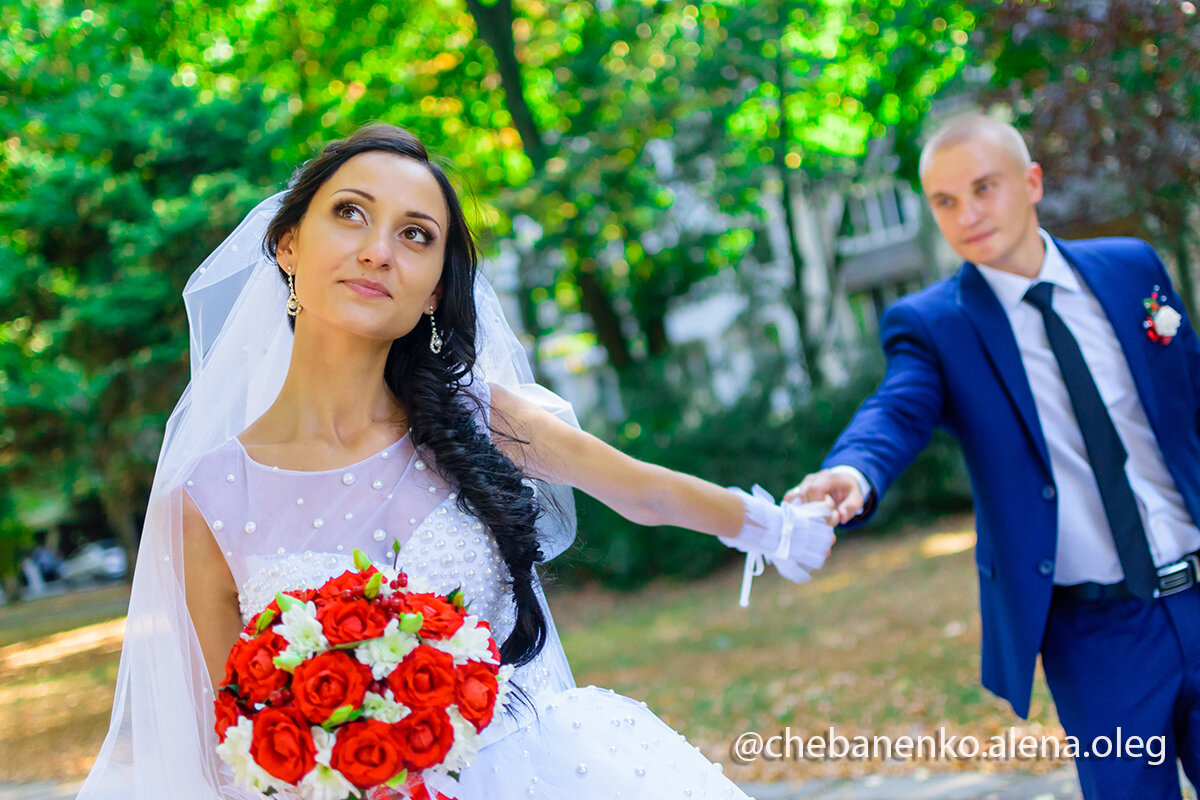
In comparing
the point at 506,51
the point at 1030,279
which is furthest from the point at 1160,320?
the point at 506,51

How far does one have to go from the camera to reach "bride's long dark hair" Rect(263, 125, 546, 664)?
Result: 116 inches

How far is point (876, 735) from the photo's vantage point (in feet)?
22.5

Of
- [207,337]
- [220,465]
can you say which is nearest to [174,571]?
[220,465]

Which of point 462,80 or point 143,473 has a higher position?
point 462,80

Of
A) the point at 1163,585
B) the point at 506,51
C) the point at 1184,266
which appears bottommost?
the point at 1184,266

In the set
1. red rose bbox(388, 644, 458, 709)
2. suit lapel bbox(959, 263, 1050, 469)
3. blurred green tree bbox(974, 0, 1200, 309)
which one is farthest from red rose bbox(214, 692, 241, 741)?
blurred green tree bbox(974, 0, 1200, 309)

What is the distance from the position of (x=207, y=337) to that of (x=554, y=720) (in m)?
1.71

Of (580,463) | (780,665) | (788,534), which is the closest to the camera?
(580,463)

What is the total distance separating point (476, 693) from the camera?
2275mm

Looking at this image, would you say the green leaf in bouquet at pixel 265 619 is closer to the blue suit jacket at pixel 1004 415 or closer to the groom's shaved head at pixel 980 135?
the blue suit jacket at pixel 1004 415

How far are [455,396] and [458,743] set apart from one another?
1232mm

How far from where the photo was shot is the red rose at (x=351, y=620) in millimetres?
2205

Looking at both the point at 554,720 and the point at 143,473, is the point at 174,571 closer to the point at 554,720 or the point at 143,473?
the point at 554,720

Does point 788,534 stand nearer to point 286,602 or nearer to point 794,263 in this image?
point 286,602
